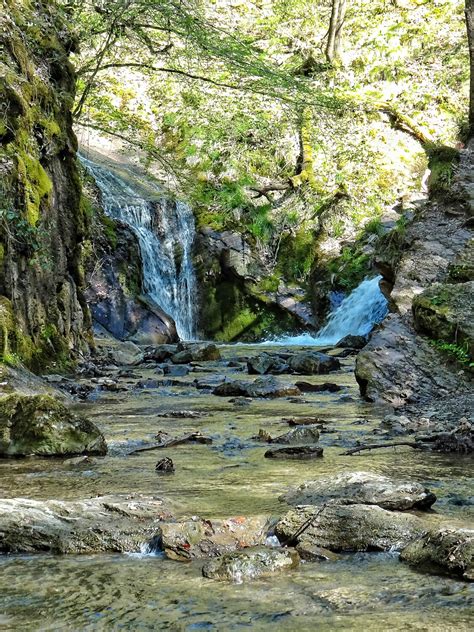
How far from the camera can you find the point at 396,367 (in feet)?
25.6

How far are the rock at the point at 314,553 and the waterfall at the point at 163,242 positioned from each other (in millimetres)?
15726

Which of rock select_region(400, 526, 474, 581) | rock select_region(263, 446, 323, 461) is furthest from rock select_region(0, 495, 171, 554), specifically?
rock select_region(263, 446, 323, 461)

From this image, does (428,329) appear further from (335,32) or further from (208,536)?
(335,32)

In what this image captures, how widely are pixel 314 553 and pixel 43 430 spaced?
2.74 m

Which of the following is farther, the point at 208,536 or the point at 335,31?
the point at 335,31

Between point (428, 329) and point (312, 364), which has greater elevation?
point (428, 329)

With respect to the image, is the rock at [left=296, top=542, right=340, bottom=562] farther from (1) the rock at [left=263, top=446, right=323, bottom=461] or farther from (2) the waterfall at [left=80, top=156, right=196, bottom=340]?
(2) the waterfall at [left=80, top=156, right=196, bottom=340]

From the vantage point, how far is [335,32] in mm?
25344

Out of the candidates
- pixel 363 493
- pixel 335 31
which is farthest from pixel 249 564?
pixel 335 31

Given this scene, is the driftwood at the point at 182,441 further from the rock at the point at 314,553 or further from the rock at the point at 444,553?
the rock at the point at 444,553

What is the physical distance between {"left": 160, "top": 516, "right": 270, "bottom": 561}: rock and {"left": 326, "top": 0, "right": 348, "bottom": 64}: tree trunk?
24304mm

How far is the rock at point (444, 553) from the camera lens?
103 inches

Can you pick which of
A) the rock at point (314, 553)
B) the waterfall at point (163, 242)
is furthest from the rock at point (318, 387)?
the waterfall at point (163, 242)

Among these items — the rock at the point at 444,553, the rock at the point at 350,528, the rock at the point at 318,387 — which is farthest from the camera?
the rock at the point at 318,387
